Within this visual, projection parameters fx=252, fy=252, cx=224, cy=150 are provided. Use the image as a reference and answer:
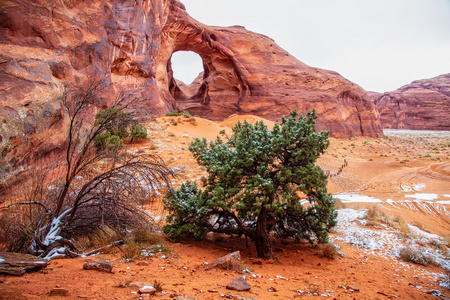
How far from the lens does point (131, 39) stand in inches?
786

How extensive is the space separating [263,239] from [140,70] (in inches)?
770

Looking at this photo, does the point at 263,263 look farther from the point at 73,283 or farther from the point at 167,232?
the point at 73,283

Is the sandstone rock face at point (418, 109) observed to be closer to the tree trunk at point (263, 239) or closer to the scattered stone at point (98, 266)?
the tree trunk at point (263, 239)

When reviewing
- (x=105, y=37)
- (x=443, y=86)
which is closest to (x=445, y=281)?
(x=105, y=37)

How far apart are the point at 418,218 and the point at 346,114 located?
26839 mm

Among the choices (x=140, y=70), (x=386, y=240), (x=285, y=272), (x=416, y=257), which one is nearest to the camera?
(x=285, y=272)

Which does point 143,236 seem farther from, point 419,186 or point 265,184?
point 419,186

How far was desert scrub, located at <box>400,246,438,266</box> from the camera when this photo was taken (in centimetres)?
593

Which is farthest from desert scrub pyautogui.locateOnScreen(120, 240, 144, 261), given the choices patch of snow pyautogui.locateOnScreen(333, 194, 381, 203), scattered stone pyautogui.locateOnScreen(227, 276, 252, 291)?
patch of snow pyautogui.locateOnScreen(333, 194, 381, 203)

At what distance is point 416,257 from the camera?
5977 millimetres

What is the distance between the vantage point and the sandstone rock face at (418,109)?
54.8 metres

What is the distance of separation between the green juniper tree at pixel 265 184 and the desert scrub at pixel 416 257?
1.94m

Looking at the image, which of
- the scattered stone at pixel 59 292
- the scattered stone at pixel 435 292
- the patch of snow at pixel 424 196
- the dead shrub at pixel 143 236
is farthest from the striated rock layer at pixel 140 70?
the patch of snow at pixel 424 196

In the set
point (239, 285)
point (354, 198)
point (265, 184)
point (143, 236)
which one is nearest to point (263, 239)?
point (265, 184)
